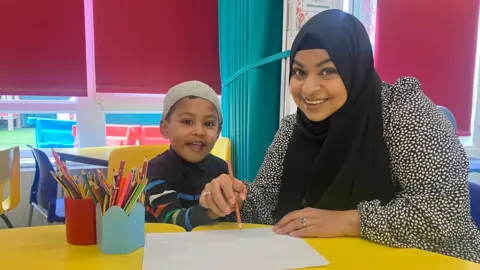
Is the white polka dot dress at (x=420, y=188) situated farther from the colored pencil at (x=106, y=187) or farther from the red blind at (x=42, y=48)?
the red blind at (x=42, y=48)

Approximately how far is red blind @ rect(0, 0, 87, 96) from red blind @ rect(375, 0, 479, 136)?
2260 mm

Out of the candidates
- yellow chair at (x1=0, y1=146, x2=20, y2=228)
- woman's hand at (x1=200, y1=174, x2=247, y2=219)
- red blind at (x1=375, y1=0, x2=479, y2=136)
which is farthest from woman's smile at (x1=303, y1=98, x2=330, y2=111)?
red blind at (x1=375, y1=0, x2=479, y2=136)

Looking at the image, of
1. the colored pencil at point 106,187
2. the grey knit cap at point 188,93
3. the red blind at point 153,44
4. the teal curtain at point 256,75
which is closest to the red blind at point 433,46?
the teal curtain at point 256,75

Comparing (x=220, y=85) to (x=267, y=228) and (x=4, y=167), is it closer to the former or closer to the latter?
(x=4, y=167)

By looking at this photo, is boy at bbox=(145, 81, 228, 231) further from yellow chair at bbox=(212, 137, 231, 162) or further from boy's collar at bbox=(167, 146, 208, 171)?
yellow chair at bbox=(212, 137, 231, 162)

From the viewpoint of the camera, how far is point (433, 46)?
309cm

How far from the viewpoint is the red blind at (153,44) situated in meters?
2.97

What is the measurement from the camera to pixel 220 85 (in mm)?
3193

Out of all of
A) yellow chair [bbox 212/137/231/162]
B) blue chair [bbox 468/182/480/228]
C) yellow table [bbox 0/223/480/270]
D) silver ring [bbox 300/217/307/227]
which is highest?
silver ring [bbox 300/217/307/227]

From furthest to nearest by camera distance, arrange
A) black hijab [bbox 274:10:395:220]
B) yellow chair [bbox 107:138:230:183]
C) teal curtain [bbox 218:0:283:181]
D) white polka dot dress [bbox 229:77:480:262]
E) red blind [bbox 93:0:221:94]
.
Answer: red blind [bbox 93:0:221:94], teal curtain [bbox 218:0:283:181], yellow chair [bbox 107:138:230:183], black hijab [bbox 274:10:395:220], white polka dot dress [bbox 229:77:480:262]

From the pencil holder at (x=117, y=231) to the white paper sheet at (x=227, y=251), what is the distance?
37mm

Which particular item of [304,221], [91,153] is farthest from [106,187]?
[91,153]

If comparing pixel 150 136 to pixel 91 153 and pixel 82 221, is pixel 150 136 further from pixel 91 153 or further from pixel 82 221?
pixel 82 221

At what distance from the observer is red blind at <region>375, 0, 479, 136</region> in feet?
9.77
